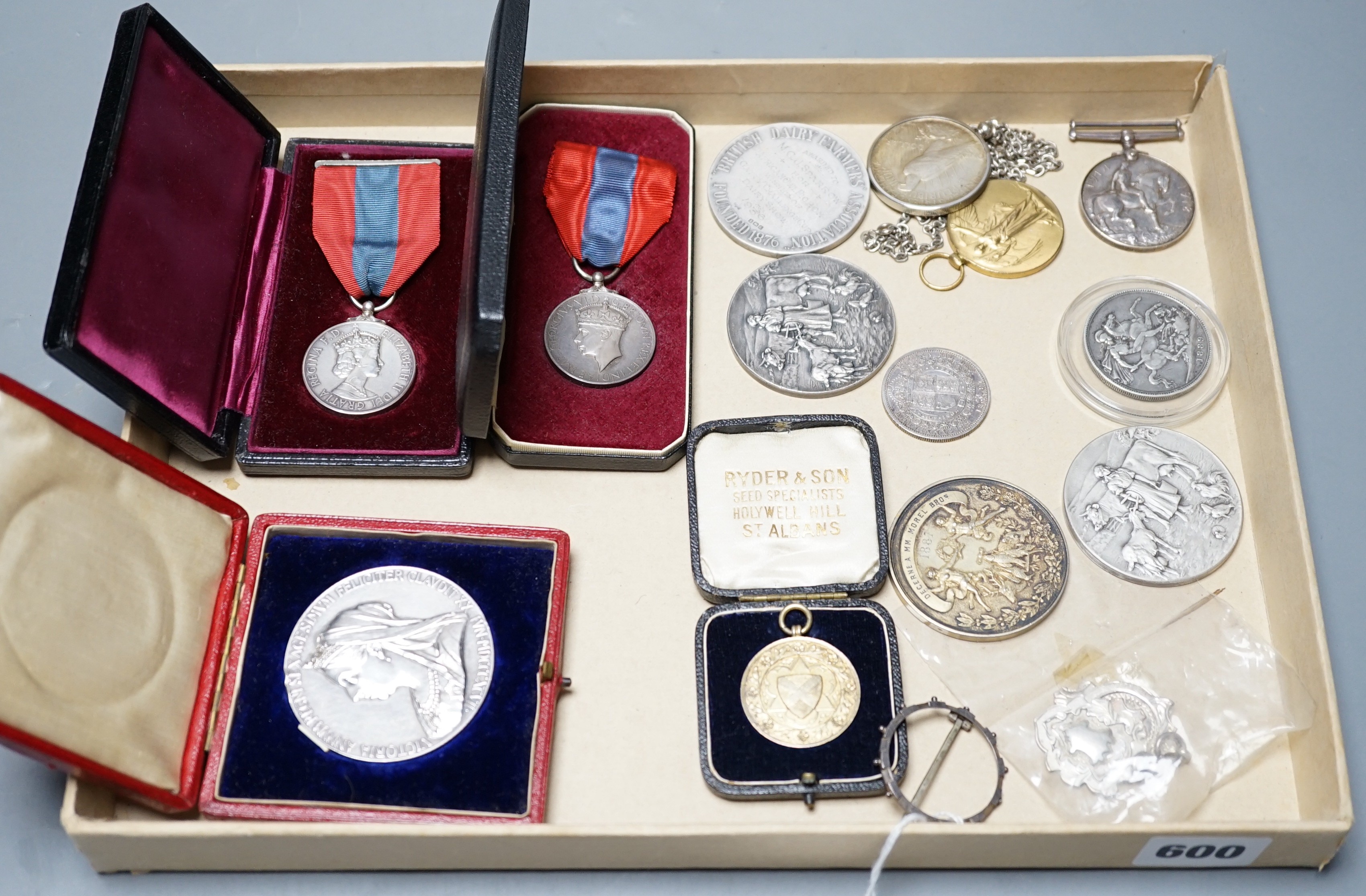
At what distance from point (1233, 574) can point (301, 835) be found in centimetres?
222

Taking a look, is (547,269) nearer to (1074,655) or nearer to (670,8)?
(670,8)

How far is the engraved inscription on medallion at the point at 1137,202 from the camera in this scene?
3.18 metres

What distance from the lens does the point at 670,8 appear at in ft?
12.3

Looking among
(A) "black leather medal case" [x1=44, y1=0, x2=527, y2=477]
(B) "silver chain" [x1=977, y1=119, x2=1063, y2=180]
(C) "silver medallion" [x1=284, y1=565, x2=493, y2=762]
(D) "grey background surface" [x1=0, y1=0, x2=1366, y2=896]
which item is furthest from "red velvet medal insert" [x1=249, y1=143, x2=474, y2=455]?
(B) "silver chain" [x1=977, y1=119, x2=1063, y2=180]

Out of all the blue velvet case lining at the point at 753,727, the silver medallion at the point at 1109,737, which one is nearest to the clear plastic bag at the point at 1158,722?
the silver medallion at the point at 1109,737

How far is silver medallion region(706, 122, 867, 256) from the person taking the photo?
3.19 m

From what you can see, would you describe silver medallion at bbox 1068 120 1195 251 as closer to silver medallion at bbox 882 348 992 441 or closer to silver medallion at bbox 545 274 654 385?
silver medallion at bbox 882 348 992 441

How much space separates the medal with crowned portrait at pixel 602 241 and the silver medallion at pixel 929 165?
600mm

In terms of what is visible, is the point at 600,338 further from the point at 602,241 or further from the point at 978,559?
the point at 978,559

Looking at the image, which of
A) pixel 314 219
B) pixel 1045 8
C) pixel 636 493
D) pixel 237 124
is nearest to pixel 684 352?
pixel 636 493

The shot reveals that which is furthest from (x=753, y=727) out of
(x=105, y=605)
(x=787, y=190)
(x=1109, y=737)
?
(x=787, y=190)

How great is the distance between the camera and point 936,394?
9.78 ft

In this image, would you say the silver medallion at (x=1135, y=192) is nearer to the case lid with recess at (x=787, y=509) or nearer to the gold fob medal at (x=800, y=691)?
the case lid with recess at (x=787, y=509)

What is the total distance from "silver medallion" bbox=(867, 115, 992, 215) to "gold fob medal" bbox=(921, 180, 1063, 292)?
51 mm
